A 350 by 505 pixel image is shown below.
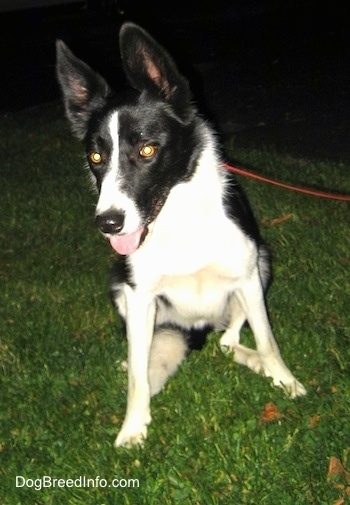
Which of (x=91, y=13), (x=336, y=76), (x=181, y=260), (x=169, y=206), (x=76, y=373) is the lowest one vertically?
(x=91, y=13)

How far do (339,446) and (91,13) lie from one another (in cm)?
2390

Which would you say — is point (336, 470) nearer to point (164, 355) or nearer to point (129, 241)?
point (164, 355)

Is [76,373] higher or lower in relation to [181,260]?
lower

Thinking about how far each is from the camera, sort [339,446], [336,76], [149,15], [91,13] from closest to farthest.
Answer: [339,446] → [336,76] → [149,15] → [91,13]

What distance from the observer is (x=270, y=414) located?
3816 mm

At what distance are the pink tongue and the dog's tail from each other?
2.84 ft

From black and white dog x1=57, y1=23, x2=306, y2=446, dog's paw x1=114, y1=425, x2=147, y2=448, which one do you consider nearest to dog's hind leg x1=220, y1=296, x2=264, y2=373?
black and white dog x1=57, y1=23, x2=306, y2=446

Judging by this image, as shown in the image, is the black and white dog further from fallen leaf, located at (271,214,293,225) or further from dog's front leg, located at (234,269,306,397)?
fallen leaf, located at (271,214,293,225)

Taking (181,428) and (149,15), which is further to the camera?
(149,15)

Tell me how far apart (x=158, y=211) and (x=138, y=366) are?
2.97 feet

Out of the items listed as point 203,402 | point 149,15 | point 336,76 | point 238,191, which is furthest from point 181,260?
point 149,15

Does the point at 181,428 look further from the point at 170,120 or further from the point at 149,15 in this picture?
the point at 149,15

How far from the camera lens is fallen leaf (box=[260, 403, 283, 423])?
3.77 m

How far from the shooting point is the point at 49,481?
3578mm
